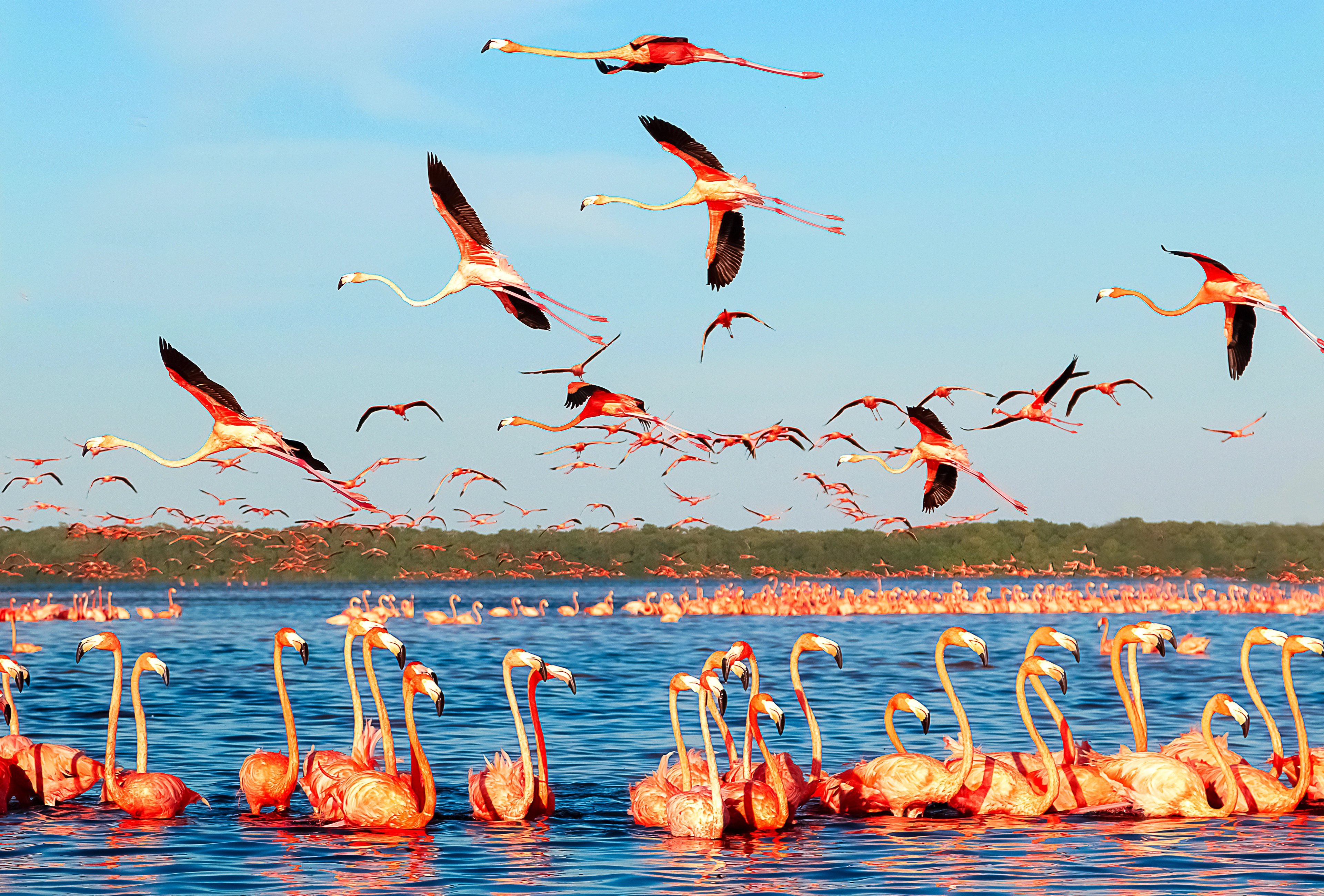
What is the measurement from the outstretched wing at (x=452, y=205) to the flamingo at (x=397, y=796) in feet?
13.8

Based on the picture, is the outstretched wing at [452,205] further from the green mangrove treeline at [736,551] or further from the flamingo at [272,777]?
the green mangrove treeline at [736,551]

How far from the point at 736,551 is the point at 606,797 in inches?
4179


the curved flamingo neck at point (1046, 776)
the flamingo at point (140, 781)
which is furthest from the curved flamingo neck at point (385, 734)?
the curved flamingo neck at point (1046, 776)

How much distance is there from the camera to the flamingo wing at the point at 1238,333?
16.2m

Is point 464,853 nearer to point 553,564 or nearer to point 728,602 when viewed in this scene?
point 728,602

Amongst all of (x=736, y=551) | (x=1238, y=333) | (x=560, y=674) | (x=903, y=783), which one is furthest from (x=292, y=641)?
(x=736, y=551)

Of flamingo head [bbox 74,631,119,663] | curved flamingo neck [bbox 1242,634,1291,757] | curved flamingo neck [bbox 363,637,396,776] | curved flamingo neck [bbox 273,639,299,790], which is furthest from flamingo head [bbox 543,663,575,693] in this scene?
curved flamingo neck [bbox 1242,634,1291,757]

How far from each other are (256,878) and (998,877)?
601cm

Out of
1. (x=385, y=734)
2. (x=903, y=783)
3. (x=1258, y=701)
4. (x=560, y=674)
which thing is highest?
(x=560, y=674)

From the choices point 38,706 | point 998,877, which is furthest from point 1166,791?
point 38,706

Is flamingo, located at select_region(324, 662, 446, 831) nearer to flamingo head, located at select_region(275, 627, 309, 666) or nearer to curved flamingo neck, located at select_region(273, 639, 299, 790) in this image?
curved flamingo neck, located at select_region(273, 639, 299, 790)

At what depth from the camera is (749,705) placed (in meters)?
15.2

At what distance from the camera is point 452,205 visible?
15.1 metres

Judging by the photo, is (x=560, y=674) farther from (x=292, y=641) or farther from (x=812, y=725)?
(x=292, y=641)
